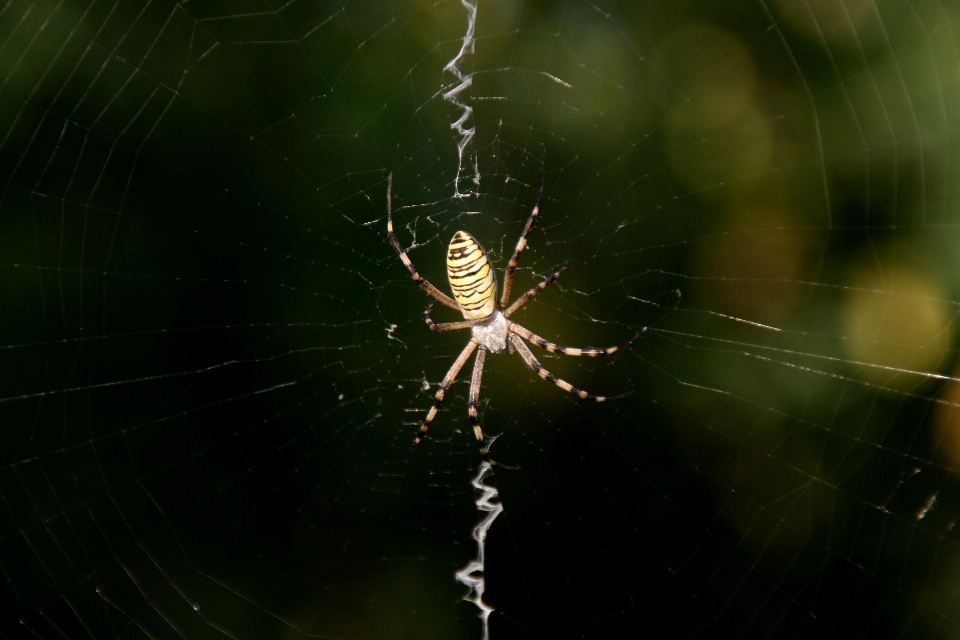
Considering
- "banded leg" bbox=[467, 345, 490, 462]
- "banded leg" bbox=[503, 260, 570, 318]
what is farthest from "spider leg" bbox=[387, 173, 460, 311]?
"banded leg" bbox=[467, 345, 490, 462]

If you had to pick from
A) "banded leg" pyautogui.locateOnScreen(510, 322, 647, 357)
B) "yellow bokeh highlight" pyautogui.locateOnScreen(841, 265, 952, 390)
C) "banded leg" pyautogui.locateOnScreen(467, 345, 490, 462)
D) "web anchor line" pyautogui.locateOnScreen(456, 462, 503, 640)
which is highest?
"yellow bokeh highlight" pyautogui.locateOnScreen(841, 265, 952, 390)

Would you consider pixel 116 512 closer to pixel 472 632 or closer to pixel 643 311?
pixel 472 632

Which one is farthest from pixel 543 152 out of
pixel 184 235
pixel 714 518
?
pixel 714 518

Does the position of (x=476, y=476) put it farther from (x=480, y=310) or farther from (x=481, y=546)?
(x=480, y=310)

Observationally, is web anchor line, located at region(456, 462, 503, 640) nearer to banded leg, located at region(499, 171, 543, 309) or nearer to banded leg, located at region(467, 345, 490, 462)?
banded leg, located at region(467, 345, 490, 462)

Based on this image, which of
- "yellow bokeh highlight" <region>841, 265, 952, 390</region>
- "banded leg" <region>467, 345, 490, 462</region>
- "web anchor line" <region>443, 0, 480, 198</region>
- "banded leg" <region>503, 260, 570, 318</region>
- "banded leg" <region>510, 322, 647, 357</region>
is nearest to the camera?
"yellow bokeh highlight" <region>841, 265, 952, 390</region>

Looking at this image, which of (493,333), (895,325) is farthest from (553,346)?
(895,325)

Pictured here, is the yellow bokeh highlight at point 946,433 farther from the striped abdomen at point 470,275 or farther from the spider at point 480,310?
the striped abdomen at point 470,275
